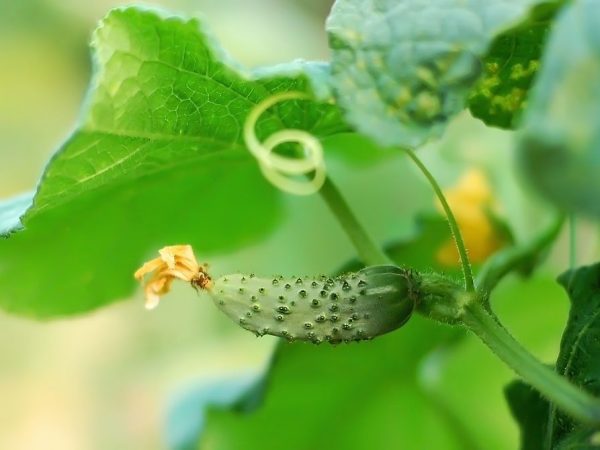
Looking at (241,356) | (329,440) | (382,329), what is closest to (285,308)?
(382,329)

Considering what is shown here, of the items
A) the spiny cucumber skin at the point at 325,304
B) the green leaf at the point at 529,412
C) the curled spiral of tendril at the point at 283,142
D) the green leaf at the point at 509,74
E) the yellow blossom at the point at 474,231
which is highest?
the yellow blossom at the point at 474,231

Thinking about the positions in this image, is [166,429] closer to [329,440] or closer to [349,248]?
[329,440]

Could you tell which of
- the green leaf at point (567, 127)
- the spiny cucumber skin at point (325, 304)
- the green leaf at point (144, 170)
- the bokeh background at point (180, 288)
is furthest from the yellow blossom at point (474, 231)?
the green leaf at point (567, 127)

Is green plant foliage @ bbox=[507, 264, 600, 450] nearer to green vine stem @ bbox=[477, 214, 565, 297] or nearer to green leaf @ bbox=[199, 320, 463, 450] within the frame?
green vine stem @ bbox=[477, 214, 565, 297]

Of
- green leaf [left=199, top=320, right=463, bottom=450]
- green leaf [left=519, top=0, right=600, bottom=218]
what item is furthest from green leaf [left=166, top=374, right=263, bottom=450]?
green leaf [left=519, top=0, right=600, bottom=218]

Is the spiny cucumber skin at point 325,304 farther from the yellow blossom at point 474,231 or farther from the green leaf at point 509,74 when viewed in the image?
the yellow blossom at point 474,231

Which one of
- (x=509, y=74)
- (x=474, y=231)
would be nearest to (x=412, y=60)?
(x=509, y=74)

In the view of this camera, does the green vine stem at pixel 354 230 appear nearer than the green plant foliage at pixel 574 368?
No
